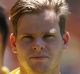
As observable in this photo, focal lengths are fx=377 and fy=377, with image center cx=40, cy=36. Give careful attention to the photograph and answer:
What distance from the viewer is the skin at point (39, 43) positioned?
1.30 m

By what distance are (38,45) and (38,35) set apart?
0.14ft

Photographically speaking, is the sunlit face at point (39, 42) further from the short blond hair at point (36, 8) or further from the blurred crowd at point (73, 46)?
the blurred crowd at point (73, 46)

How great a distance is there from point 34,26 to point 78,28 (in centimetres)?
148

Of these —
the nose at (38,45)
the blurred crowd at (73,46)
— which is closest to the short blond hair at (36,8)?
the nose at (38,45)

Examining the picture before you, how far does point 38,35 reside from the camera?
1.32 metres

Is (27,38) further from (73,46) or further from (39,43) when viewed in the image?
(73,46)

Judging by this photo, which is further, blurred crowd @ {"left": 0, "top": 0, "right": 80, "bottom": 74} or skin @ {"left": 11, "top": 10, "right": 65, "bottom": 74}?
blurred crowd @ {"left": 0, "top": 0, "right": 80, "bottom": 74}

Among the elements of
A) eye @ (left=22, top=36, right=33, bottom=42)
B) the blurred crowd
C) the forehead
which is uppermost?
the forehead

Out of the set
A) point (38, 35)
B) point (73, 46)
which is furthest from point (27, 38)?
point (73, 46)

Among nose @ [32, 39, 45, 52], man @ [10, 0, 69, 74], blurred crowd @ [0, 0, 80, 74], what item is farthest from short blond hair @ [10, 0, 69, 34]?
blurred crowd @ [0, 0, 80, 74]

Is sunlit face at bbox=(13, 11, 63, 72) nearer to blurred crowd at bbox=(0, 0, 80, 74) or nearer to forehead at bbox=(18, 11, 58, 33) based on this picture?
forehead at bbox=(18, 11, 58, 33)

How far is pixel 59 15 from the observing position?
144 cm

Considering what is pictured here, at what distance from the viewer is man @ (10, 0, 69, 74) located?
130cm

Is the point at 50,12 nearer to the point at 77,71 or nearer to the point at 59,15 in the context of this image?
the point at 59,15
